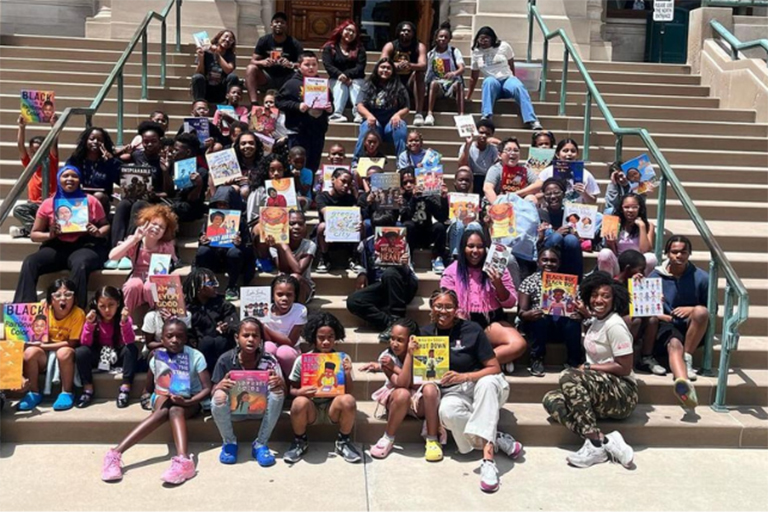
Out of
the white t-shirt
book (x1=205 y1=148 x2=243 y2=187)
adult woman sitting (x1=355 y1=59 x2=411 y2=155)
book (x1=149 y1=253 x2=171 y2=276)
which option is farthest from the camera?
the white t-shirt

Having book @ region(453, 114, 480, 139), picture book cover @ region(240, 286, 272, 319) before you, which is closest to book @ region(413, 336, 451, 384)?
picture book cover @ region(240, 286, 272, 319)

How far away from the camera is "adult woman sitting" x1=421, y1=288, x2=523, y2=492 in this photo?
17.7 ft

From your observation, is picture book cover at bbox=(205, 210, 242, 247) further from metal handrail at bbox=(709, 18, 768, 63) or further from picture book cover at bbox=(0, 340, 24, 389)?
metal handrail at bbox=(709, 18, 768, 63)

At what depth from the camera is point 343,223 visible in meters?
6.98

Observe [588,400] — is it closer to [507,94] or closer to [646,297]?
[646,297]

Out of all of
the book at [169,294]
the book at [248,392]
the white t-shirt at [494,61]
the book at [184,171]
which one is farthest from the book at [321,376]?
the white t-shirt at [494,61]

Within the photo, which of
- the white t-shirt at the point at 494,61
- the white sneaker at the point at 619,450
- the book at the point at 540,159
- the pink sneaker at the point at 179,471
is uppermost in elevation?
the white t-shirt at the point at 494,61

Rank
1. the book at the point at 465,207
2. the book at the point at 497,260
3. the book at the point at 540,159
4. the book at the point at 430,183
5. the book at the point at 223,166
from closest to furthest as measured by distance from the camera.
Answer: the book at the point at 497,260, the book at the point at 465,207, the book at the point at 223,166, the book at the point at 430,183, the book at the point at 540,159

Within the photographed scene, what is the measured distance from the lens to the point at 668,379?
20.6 feet

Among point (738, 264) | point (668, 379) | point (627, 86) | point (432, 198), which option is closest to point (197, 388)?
point (432, 198)

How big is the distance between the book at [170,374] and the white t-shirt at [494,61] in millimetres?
6475

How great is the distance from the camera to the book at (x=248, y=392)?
5406 millimetres

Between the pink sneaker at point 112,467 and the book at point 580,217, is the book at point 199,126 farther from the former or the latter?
the pink sneaker at point 112,467

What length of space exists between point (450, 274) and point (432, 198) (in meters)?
1.30
